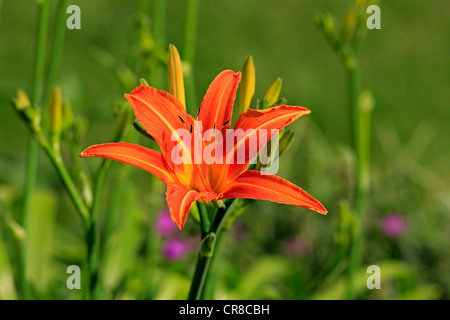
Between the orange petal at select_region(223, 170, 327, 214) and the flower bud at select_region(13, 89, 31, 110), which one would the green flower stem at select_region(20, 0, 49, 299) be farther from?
the orange petal at select_region(223, 170, 327, 214)

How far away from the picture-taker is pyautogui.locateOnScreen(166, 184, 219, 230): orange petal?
1.46 ft

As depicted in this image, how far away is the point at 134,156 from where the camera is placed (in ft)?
1.67

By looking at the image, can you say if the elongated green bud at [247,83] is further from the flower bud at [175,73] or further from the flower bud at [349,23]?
the flower bud at [349,23]

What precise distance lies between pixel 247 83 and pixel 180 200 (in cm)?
17

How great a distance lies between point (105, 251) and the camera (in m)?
1.16

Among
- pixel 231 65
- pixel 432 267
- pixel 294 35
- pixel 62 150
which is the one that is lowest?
pixel 432 267

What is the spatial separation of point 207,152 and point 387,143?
169 centimetres

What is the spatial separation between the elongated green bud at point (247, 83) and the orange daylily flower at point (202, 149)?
0.08 ft

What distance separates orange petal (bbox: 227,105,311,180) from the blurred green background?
0.27 metres

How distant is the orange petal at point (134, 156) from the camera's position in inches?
19.4

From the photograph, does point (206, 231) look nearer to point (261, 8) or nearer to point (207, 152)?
point (207, 152)

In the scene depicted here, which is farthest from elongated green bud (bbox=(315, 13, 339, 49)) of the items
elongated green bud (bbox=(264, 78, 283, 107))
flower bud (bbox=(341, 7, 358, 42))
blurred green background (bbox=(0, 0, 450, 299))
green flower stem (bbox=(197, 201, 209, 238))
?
green flower stem (bbox=(197, 201, 209, 238))
